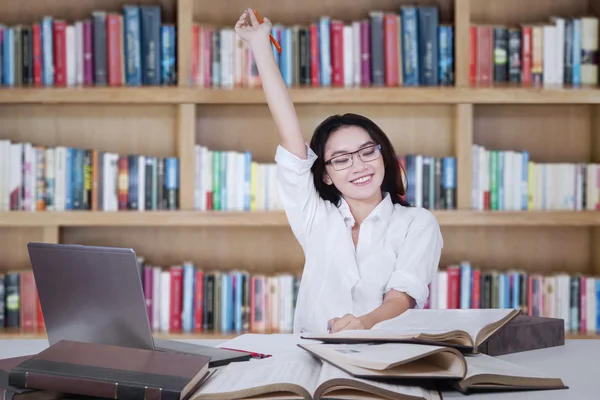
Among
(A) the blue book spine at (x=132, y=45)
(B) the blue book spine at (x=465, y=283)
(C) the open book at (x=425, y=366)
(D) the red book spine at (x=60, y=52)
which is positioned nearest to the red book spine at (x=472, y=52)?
(B) the blue book spine at (x=465, y=283)

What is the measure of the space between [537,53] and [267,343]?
1.97 m

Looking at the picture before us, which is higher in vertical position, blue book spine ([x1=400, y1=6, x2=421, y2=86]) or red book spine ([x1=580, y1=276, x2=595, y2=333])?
blue book spine ([x1=400, y1=6, x2=421, y2=86])

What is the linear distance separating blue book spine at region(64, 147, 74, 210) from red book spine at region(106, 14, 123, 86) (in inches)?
12.1

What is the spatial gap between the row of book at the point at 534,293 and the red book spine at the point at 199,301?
2.84 ft

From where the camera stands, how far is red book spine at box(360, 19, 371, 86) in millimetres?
3000

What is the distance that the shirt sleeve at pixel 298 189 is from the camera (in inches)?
83.7

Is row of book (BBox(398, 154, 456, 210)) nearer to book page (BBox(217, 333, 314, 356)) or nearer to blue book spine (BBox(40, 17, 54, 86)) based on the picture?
blue book spine (BBox(40, 17, 54, 86))

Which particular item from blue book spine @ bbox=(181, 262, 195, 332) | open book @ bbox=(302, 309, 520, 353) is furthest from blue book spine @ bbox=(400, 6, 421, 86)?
open book @ bbox=(302, 309, 520, 353)

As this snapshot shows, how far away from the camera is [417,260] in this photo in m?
2.05

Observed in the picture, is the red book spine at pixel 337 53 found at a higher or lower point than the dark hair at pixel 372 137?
higher

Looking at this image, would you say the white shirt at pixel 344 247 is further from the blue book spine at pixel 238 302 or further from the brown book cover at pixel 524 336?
the blue book spine at pixel 238 302

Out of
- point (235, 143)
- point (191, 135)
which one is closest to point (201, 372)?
point (191, 135)

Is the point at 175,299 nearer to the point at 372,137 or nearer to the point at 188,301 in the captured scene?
the point at 188,301

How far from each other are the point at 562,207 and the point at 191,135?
1.45 m
